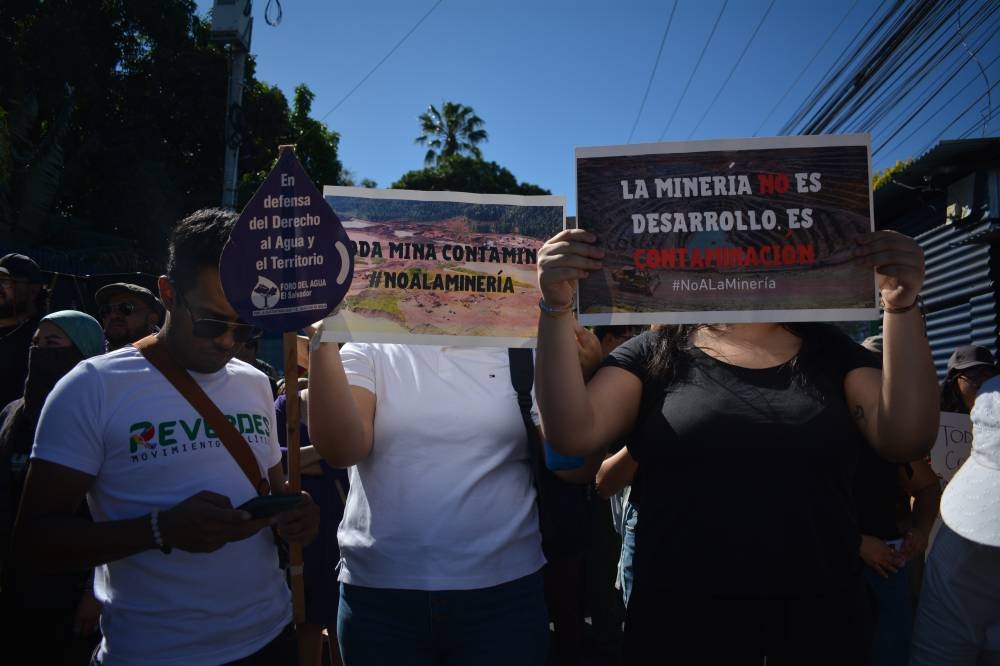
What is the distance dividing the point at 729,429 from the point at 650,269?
0.43 m

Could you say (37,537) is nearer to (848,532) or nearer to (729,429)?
(729,429)

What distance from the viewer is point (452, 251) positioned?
195 cm

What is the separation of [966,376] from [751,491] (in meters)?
3.22

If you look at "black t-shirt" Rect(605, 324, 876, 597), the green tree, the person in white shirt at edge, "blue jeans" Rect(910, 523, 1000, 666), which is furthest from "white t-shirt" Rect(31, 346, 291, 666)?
the green tree

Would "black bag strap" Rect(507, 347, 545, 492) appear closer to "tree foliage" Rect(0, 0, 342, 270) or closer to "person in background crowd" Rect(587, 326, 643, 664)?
"person in background crowd" Rect(587, 326, 643, 664)

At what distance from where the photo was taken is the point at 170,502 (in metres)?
1.80

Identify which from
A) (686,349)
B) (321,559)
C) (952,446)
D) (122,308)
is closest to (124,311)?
(122,308)

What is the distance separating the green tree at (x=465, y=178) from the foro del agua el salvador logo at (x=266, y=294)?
→ 29.1 m

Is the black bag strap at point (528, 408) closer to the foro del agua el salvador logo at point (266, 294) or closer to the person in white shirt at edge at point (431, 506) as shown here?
the person in white shirt at edge at point (431, 506)

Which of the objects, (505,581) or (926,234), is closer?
(505,581)

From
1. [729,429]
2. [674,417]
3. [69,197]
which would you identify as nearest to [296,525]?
[674,417]

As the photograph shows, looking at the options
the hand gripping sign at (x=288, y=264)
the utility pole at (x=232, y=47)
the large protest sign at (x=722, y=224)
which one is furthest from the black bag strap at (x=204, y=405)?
the utility pole at (x=232, y=47)

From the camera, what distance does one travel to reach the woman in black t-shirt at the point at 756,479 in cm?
164

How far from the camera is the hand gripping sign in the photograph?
5.80ft
